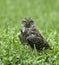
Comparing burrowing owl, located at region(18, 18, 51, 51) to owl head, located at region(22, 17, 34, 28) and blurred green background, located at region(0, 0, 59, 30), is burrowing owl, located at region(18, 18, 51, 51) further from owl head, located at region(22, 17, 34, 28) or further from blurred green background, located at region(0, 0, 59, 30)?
blurred green background, located at region(0, 0, 59, 30)

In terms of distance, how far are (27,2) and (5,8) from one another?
175cm

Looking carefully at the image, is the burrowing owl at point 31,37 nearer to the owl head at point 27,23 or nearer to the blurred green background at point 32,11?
the owl head at point 27,23

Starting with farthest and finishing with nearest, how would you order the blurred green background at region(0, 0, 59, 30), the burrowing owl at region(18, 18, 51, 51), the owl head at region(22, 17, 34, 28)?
the blurred green background at region(0, 0, 59, 30)
the owl head at region(22, 17, 34, 28)
the burrowing owl at region(18, 18, 51, 51)

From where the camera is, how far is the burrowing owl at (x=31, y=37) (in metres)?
8.77

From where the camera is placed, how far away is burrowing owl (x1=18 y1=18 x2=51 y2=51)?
8.77m

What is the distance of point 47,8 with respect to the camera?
66.7 ft

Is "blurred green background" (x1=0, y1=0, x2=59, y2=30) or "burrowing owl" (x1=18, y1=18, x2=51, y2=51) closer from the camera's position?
"burrowing owl" (x1=18, y1=18, x2=51, y2=51)

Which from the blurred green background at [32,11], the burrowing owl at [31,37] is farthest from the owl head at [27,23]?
the blurred green background at [32,11]

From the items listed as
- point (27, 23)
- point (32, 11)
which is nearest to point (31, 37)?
point (27, 23)

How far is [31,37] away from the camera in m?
8.77

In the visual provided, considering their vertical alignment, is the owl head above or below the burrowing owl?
above

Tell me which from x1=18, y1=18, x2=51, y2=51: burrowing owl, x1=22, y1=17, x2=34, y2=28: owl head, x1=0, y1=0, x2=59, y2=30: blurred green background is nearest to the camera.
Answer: x1=18, y1=18, x2=51, y2=51: burrowing owl

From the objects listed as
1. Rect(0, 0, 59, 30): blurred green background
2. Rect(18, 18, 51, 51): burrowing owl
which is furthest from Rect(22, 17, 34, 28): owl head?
Rect(0, 0, 59, 30): blurred green background

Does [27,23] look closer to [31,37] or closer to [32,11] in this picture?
[31,37]
